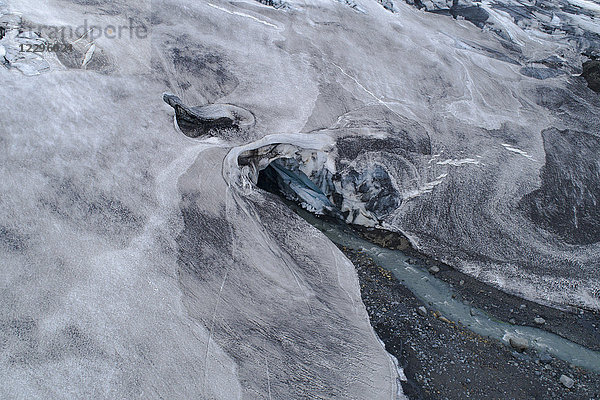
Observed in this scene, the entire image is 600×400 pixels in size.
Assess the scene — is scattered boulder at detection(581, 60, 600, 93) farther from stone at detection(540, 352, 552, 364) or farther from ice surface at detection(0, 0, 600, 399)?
stone at detection(540, 352, 552, 364)

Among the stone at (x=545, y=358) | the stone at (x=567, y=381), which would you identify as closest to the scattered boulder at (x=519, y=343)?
the stone at (x=545, y=358)

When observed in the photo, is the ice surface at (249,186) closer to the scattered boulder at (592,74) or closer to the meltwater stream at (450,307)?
the scattered boulder at (592,74)

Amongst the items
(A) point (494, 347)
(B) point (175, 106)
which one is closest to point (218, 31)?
(B) point (175, 106)

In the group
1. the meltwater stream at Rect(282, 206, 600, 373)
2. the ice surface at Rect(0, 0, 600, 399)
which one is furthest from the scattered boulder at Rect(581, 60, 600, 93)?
the meltwater stream at Rect(282, 206, 600, 373)

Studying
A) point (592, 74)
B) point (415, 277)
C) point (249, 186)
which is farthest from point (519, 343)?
point (592, 74)

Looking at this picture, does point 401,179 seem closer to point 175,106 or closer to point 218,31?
point 175,106

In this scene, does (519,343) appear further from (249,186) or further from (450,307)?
(249,186)
